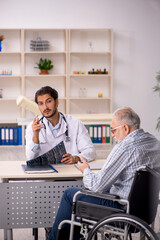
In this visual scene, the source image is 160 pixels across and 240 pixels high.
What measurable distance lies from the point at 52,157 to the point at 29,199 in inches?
13.2

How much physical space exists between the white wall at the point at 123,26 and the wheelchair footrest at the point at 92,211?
214 inches

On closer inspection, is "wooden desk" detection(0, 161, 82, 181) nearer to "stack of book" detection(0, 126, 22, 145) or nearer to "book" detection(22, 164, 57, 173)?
"book" detection(22, 164, 57, 173)

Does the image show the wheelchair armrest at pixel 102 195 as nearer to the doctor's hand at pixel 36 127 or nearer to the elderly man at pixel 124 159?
the elderly man at pixel 124 159

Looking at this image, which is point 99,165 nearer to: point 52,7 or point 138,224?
point 138,224

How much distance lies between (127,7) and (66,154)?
5248 millimetres

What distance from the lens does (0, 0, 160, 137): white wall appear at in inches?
293

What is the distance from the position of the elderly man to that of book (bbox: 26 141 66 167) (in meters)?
0.56

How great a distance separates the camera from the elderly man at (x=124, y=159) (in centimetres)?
211

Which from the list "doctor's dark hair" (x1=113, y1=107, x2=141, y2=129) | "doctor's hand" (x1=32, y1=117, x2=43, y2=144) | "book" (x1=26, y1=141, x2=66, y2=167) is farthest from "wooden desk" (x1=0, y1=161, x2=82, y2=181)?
"doctor's dark hair" (x1=113, y1=107, x2=141, y2=129)

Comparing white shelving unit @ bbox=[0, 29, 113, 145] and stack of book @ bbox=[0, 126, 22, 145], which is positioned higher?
white shelving unit @ bbox=[0, 29, 113, 145]

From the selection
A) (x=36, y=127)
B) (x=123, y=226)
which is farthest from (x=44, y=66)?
(x=123, y=226)

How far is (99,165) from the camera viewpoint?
110 inches

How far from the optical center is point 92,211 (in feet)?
7.03

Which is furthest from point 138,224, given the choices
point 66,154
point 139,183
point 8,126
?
point 8,126
